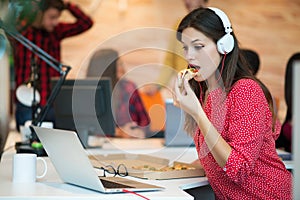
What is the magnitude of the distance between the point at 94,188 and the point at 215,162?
0.47 metres

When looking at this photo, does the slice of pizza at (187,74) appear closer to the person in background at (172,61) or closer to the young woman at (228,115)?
the young woman at (228,115)

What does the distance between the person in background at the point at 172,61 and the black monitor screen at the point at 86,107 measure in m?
0.32

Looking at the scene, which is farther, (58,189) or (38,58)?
(38,58)

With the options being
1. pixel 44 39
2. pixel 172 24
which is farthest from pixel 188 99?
pixel 172 24

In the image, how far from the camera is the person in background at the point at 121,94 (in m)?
4.72

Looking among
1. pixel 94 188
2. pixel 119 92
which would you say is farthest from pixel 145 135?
pixel 94 188

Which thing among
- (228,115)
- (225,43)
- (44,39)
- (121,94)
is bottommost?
(228,115)

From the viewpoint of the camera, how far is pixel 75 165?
6.81 feet

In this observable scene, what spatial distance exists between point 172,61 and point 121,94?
1045 millimetres

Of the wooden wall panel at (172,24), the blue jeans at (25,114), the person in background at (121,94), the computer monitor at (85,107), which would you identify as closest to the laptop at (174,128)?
the computer monitor at (85,107)

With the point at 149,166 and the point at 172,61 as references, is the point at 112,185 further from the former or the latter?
the point at 172,61

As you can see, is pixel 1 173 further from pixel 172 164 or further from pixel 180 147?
pixel 180 147

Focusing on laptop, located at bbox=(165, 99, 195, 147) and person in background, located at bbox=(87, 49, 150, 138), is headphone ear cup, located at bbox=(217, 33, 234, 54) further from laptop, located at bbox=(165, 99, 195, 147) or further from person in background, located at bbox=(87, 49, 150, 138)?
person in background, located at bbox=(87, 49, 150, 138)

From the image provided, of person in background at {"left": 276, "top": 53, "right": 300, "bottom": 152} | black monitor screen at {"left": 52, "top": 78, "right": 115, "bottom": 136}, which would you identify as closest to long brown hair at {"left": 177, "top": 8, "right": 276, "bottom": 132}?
black monitor screen at {"left": 52, "top": 78, "right": 115, "bottom": 136}
